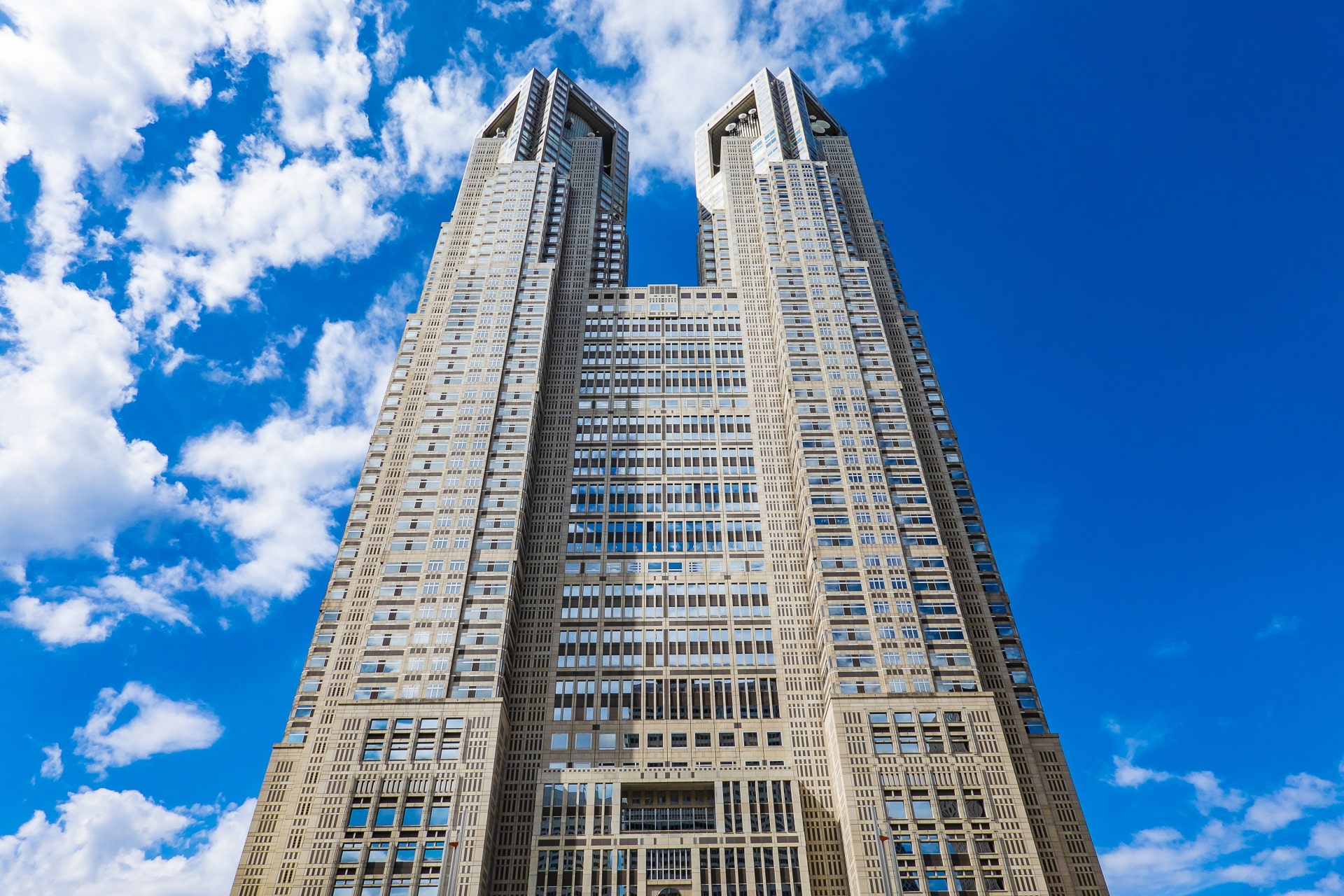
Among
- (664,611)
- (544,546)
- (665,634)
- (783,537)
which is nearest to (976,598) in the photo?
(783,537)

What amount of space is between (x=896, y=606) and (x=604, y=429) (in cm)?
4766

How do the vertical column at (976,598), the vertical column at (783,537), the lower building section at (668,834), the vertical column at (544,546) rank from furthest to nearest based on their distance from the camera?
1. the vertical column at (976,598)
2. the vertical column at (544,546)
3. the vertical column at (783,537)
4. the lower building section at (668,834)

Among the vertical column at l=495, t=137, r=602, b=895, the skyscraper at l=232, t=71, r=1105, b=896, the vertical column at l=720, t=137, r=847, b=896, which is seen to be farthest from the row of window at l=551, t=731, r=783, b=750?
the vertical column at l=495, t=137, r=602, b=895

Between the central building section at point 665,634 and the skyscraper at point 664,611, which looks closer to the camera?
the skyscraper at point 664,611

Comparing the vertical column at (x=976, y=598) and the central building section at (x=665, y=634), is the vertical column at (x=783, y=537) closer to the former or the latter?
the central building section at (x=665, y=634)

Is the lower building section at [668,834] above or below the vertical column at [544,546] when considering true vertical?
below

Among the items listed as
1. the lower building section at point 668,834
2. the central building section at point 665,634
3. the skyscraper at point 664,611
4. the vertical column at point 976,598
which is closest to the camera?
the lower building section at point 668,834

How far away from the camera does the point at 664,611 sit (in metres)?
102

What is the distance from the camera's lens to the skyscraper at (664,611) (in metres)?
78.7

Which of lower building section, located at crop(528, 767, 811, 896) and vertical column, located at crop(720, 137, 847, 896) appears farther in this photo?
vertical column, located at crop(720, 137, 847, 896)

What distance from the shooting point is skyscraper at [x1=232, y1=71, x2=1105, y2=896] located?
7869cm

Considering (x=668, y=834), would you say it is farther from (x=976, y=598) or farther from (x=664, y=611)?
(x=976, y=598)

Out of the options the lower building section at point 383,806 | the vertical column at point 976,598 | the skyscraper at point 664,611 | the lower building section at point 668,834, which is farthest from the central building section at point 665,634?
the vertical column at point 976,598

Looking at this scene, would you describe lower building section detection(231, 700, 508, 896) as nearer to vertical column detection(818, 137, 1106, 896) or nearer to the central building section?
the central building section
